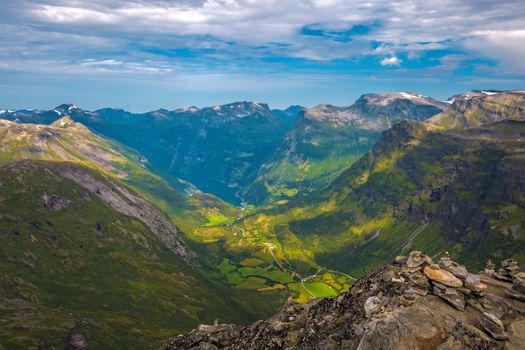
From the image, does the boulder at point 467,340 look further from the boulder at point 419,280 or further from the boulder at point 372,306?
the boulder at point 372,306

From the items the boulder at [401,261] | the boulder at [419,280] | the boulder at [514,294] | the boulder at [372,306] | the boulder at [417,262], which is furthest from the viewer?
the boulder at [401,261]

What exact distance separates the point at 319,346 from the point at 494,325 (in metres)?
23.4

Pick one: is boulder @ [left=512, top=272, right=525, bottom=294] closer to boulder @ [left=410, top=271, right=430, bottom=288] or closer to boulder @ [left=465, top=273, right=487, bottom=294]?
boulder @ [left=465, top=273, right=487, bottom=294]

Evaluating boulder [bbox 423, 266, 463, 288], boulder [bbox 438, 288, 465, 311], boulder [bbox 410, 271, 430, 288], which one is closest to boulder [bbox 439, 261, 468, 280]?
boulder [bbox 423, 266, 463, 288]

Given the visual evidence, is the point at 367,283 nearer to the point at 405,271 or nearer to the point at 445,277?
the point at 405,271

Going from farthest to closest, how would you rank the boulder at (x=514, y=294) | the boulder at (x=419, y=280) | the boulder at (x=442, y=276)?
the boulder at (x=419, y=280) < the boulder at (x=514, y=294) < the boulder at (x=442, y=276)

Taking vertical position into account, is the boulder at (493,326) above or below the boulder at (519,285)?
below

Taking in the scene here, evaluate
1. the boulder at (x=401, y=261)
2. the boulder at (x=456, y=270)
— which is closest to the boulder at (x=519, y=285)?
Result: the boulder at (x=456, y=270)

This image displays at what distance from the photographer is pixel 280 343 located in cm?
7225

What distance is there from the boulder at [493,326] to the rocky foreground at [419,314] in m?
0.06

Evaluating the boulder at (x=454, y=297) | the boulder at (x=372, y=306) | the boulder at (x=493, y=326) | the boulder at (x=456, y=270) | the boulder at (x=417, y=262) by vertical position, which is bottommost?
the boulder at (x=372, y=306)

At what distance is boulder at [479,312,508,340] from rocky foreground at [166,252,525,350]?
2.6 inches

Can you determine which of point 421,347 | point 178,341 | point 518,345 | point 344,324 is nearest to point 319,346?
point 344,324

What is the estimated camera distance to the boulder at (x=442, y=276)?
192ft
